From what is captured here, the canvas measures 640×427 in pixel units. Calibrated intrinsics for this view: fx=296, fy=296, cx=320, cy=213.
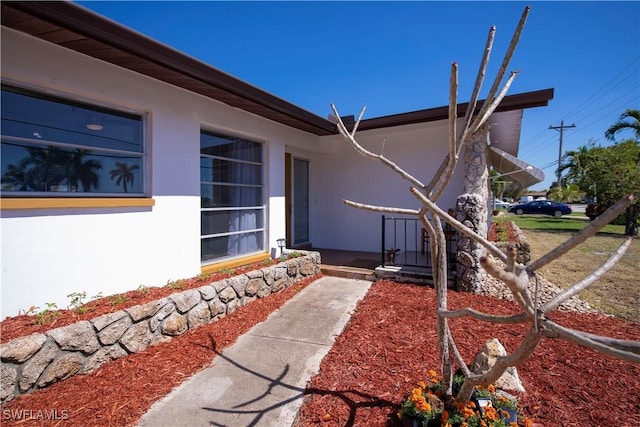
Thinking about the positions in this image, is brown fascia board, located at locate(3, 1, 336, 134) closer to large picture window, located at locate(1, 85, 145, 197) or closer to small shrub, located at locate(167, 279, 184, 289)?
large picture window, located at locate(1, 85, 145, 197)

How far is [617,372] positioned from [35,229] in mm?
6180

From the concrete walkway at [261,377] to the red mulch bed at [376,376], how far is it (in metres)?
0.14

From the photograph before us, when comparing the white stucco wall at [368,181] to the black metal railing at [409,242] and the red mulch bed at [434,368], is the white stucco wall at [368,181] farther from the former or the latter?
the red mulch bed at [434,368]

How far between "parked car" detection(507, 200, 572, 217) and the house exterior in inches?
1071

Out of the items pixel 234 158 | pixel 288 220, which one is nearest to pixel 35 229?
pixel 234 158

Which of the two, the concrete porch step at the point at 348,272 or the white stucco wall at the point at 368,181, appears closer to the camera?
the concrete porch step at the point at 348,272

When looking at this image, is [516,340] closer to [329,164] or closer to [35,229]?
[35,229]

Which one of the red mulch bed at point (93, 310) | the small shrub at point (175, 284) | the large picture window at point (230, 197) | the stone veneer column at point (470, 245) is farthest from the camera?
the large picture window at point (230, 197)

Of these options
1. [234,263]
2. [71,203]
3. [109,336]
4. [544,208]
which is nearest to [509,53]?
[109,336]

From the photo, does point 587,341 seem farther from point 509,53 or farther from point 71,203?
point 71,203

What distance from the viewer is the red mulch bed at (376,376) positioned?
237cm

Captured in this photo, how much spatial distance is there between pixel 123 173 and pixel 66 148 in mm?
668

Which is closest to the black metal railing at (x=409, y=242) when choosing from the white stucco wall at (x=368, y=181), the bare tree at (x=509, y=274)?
the white stucco wall at (x=368, y=181)

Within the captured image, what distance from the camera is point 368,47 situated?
6.96m
